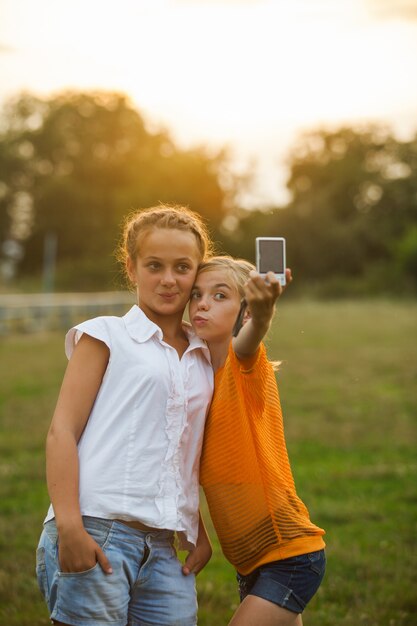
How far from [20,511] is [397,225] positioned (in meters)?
52.4

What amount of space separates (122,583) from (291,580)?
0.56 metres

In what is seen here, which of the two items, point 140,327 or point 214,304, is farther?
point 214,304

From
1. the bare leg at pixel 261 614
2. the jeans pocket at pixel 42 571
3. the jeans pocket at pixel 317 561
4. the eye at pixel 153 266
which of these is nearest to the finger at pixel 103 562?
the jeans pocket at pixel 42 571

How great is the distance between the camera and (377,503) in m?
7.14

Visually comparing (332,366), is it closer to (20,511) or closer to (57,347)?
(57,347)

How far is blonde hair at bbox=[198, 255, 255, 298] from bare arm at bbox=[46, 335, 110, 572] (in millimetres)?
497

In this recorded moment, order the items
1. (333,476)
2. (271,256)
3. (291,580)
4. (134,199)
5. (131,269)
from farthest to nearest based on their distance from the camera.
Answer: (134,199)
(333,476)
(131,269)
(291,580)
(271,256)

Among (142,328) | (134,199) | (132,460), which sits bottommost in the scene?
(134,199)

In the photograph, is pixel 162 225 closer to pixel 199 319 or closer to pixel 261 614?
pixel 199 319

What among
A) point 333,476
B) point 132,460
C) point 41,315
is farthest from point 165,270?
point 41,315

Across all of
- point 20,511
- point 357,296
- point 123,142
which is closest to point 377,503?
point 20,511

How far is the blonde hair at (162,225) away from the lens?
310 cm

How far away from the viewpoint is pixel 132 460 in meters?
2.86

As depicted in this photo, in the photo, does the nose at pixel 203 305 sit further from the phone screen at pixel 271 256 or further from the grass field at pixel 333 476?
the grass field at pixel 333 476
